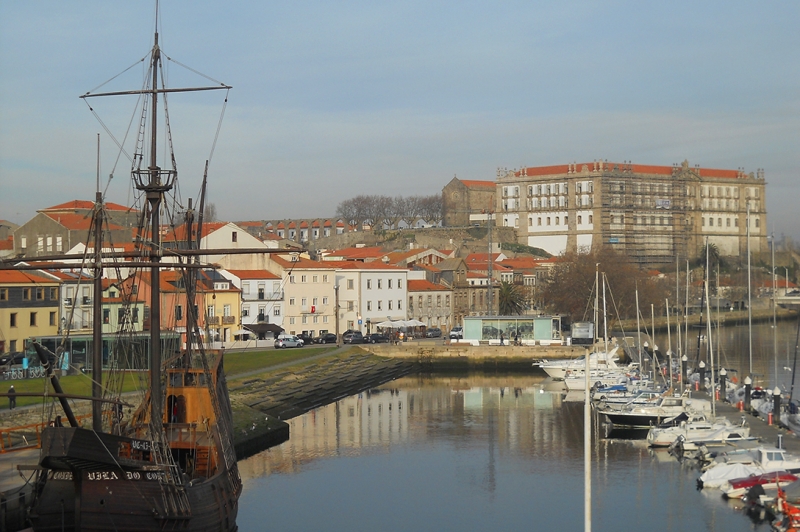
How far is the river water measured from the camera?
2933 centimetres

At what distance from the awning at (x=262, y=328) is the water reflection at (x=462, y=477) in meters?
23.2

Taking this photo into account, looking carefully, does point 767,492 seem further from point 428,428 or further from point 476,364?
point 476,364

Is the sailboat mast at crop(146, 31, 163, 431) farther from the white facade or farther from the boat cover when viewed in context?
the white facade

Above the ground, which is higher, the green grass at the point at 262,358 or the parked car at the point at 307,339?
the parked car at the point at 307,339

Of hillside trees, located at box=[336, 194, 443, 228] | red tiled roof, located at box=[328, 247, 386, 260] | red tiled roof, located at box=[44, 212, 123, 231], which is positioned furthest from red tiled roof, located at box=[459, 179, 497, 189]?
red tiled roof, located at box=[44, 212, 123, 231]

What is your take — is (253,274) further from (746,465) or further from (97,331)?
(97,331)

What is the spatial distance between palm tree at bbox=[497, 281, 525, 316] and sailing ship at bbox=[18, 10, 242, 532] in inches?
2559

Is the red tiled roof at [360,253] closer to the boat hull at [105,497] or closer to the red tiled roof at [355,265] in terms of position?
the red tiled roof at [355,265]

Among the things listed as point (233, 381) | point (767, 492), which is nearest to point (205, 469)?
point (767, 492)

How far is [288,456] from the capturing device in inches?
1513

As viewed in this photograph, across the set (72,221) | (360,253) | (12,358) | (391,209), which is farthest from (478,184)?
(12,358)

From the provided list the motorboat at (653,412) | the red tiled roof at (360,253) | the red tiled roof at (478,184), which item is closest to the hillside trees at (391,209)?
the red tiled roof at (478,184)

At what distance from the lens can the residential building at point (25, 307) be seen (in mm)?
53781

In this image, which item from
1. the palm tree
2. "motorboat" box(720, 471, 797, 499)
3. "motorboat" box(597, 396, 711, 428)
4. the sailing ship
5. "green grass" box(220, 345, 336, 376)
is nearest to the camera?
the sailing ship
